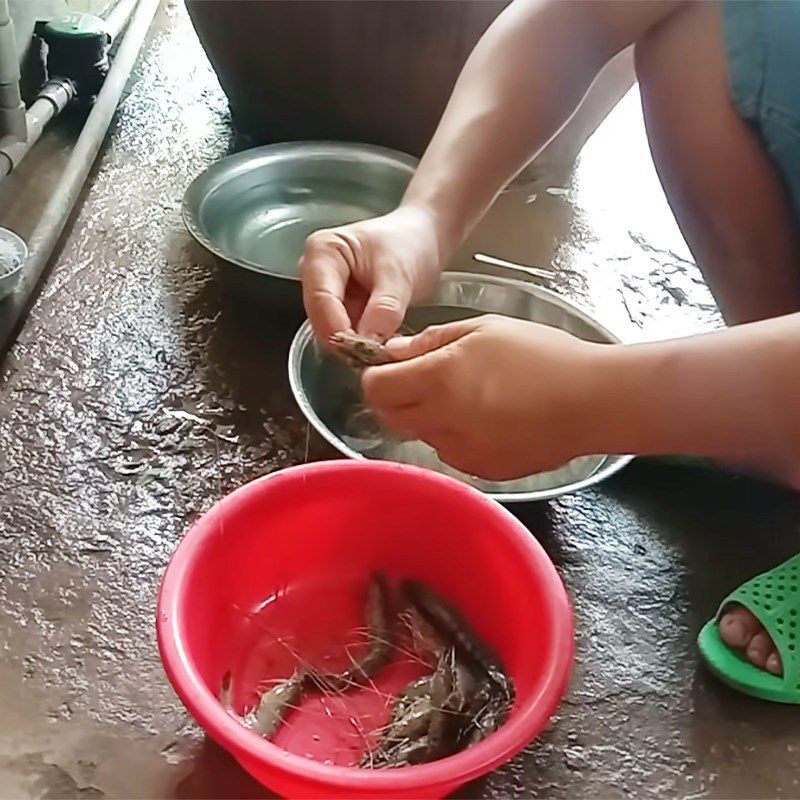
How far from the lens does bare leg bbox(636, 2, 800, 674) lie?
97 centimetres

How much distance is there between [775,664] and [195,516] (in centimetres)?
52

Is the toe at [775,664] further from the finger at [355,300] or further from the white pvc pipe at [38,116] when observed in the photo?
the white pvc pipe at [38,116]

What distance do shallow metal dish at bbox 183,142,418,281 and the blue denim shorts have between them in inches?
20.2

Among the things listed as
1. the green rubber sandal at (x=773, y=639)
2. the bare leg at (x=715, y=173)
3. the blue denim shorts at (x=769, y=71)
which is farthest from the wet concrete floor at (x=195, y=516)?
the blue denim shorts at (x=769, y=71)

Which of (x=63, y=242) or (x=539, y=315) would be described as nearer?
(x=539, y=315)

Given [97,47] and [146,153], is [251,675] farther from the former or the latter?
[97,47]

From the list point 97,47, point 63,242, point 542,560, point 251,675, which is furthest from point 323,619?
point 97,47

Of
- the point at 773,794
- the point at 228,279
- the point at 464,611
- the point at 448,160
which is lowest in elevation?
the point at 773,794

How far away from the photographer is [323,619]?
3.02 ft

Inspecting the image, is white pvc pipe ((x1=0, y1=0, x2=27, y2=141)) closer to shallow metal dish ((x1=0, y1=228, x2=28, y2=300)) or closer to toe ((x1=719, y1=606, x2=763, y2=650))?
shallow metal dish ((x1=0, y1=228, x2=28, y2=300))

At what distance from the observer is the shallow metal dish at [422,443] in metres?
1.04

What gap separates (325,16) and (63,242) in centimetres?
43

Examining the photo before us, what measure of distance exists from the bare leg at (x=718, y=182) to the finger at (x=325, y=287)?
0.35 meters

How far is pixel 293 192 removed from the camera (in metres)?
1.41
